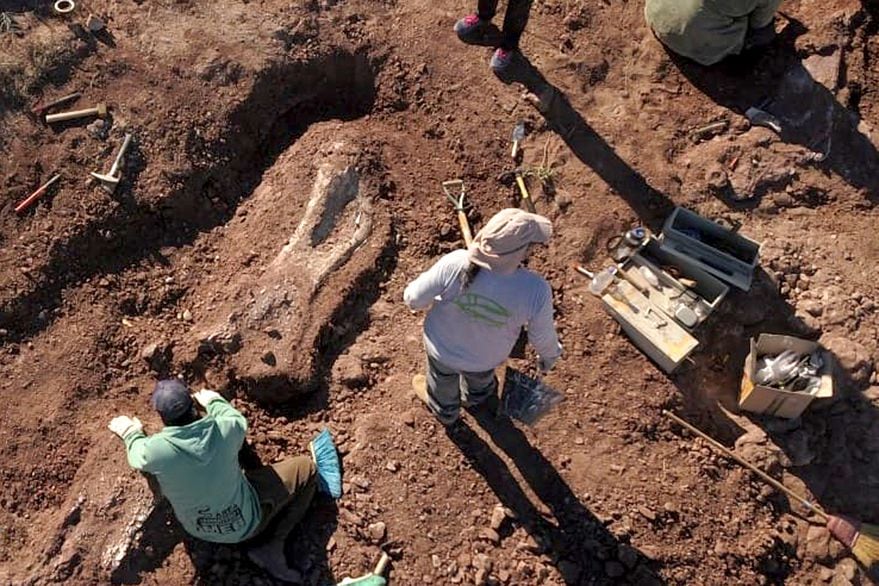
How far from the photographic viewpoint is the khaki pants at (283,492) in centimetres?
492

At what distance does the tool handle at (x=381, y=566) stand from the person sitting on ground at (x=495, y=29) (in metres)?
4.41

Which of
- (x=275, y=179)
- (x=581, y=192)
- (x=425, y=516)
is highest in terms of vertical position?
(x=581, y=192)

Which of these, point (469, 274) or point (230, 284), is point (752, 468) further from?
point (230, 284)

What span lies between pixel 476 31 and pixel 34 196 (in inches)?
166

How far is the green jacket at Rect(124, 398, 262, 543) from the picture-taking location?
437 cm

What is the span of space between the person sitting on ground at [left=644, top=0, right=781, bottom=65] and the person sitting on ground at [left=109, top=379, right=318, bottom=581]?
5.03 metres

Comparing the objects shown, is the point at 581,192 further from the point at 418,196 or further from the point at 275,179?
the point at 275,179

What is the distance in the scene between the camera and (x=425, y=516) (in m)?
5.24

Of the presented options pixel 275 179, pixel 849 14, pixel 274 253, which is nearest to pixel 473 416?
pixel 274 253

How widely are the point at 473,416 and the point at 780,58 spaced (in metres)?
4.54

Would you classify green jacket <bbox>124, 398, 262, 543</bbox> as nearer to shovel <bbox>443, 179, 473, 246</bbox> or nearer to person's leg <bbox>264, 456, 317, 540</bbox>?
person's leg <bbox>264, 456, 317, 540</bbox>

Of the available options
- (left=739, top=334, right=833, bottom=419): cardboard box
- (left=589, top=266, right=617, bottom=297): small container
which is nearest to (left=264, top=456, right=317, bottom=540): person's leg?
(left=589, top=266, right=617, bottom=297): small container

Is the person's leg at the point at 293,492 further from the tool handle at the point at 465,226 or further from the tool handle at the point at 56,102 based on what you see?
the tool handle at the point at 56,102

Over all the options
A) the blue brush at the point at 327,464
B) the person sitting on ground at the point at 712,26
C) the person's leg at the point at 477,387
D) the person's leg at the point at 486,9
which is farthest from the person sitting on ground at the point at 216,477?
the person sitting on ground at the point at 712,26
